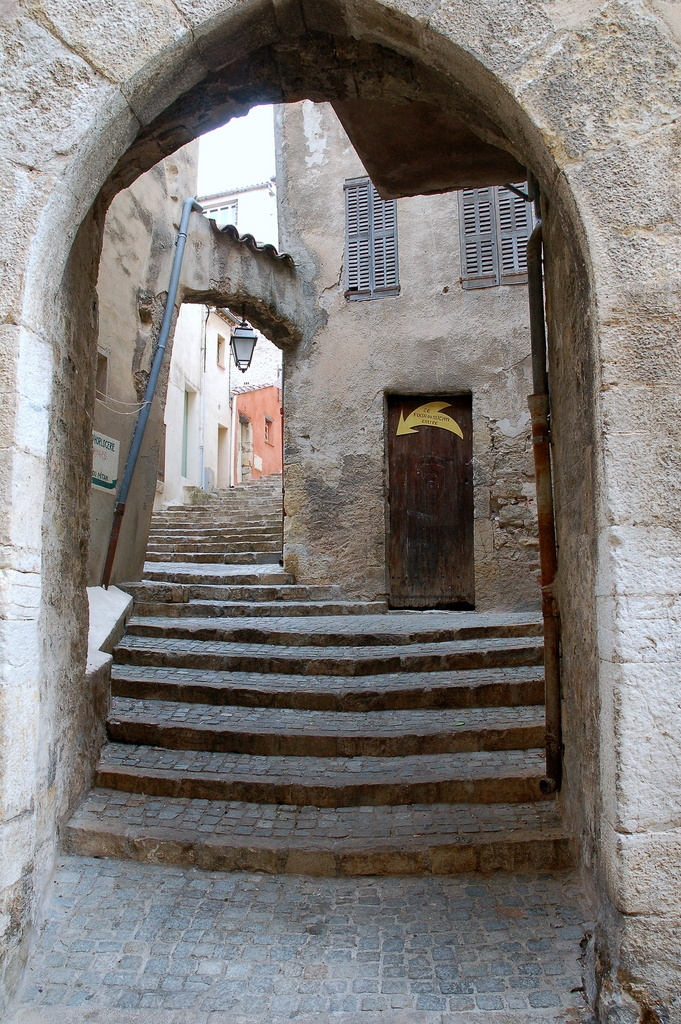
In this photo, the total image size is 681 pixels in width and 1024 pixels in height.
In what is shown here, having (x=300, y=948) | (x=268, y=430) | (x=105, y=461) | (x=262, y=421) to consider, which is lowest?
(x=300, y=948)

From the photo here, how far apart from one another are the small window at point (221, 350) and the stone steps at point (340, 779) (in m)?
15.4

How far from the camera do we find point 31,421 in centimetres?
205

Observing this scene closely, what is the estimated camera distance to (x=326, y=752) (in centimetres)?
373

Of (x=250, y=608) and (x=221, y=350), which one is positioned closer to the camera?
(x=250, y=608)

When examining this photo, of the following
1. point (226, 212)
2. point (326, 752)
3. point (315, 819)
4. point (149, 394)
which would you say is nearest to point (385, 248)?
point (149, 394)

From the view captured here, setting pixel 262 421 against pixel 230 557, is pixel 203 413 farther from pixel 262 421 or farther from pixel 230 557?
pixel 230 557

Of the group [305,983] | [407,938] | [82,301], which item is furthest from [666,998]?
[82,301]

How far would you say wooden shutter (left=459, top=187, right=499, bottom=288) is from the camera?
7.48 m

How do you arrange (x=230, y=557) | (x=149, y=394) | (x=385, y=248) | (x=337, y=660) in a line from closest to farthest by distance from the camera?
(x=337, y=660), (x=149, y=394), (x=385, y=248), (x=230, y=557)

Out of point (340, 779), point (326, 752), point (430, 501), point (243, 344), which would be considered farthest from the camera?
point (243, 344)

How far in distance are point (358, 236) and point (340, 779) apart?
20.6 ft

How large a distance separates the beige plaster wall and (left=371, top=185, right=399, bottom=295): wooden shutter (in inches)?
3.2

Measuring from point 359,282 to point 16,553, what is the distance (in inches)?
256

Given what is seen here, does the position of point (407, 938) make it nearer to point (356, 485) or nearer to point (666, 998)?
point (666, 998)
